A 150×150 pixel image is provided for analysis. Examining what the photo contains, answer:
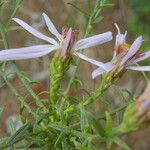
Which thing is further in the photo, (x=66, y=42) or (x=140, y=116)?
(x=66, y=42)

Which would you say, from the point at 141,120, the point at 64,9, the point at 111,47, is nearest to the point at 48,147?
the point at 141,120

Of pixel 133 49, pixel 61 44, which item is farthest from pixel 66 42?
pixel 133 49

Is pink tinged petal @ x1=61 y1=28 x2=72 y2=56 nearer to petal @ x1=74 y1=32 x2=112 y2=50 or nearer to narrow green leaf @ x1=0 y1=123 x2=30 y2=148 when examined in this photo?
petal @ x1=74 y1=32 x2=112 y2=50

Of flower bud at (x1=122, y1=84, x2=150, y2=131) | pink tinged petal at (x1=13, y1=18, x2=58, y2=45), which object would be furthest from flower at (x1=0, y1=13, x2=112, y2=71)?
flower bud at (x1=122, y1=84, x2=150, y2=131)

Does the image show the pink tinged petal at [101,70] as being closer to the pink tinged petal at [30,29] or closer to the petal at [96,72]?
the petal at [96,72]

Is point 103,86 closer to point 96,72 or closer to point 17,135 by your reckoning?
point 96,72

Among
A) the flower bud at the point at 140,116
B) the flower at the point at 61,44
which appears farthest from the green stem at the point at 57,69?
the flower bud at the point at 140,116

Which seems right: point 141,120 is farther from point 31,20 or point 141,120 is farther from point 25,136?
point 31,20

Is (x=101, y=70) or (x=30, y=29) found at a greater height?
(x=30, y=29)
